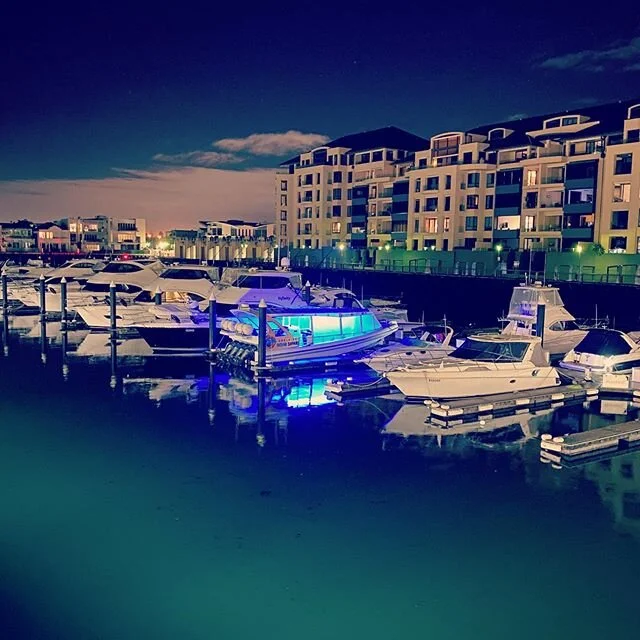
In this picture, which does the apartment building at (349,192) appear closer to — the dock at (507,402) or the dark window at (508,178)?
the dark window at (508,178)

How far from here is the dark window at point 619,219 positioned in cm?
4825

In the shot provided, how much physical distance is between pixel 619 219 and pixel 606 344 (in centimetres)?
2912

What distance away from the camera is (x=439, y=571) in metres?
10.1

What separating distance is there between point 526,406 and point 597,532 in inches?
324

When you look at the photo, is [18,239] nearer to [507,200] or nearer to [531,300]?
[507,200]

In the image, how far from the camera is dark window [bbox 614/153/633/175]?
47.8 m

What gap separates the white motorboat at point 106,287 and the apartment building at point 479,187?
96.8 feet

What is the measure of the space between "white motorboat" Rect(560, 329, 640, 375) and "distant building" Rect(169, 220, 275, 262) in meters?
63.0

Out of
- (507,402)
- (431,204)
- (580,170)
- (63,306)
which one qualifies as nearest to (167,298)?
(63,306)

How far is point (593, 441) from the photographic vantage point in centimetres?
1556

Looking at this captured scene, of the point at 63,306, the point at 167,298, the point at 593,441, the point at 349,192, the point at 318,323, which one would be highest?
the point at 349,192

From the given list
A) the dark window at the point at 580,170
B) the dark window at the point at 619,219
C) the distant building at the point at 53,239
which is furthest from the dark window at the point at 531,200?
the distant building at the point at 53,239

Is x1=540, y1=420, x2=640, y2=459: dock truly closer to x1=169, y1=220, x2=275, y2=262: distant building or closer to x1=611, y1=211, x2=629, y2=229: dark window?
x1=611, y1=211, x2=629, y2=229: dark window

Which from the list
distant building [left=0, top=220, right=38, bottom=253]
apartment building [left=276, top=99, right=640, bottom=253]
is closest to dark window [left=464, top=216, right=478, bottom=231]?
apartment building [left=276, top=99, right=640, bottom=253]
